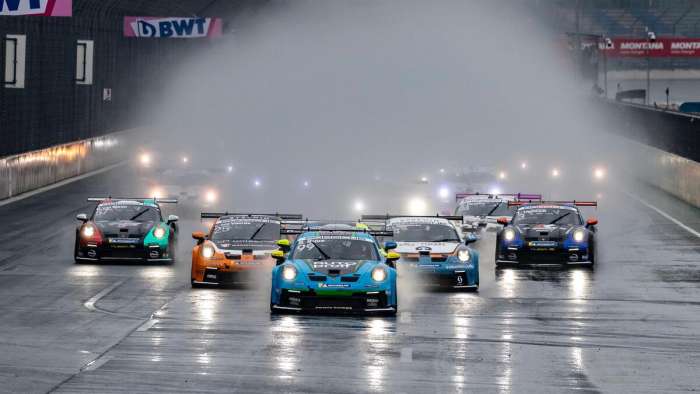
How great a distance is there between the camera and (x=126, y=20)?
5744 centimetres

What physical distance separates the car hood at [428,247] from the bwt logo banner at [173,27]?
33.0m

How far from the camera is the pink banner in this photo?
11625 cm

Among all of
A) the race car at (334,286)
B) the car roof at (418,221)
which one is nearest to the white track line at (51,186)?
the car roof at (418,221)

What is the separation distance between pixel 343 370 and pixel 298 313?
15.3ft

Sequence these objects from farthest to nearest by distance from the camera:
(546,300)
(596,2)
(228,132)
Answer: (596,2)
(228,132)
(546,300)

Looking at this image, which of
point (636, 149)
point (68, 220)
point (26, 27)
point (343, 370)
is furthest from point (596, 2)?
point (343, 370)

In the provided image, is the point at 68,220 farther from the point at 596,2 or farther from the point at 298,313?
the point at 596,2

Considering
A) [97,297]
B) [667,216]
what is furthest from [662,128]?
[97,297]

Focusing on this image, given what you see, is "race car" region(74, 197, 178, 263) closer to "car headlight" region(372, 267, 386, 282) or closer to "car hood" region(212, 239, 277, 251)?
"car hood" region(212, 239, 277, 251)

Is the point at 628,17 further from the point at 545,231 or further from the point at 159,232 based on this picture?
the point at 159,232

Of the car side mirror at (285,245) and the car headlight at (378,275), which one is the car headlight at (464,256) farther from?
the car headlight at (378,275)

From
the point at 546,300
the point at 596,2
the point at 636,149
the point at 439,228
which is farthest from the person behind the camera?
the point at 596,2

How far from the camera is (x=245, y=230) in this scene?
23.8 meters

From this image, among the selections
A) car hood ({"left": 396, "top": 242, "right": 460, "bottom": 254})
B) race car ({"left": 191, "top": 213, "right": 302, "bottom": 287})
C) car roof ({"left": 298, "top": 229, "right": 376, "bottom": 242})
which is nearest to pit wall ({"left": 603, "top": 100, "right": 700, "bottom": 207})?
car hood ({"left": 396, "top": 242, "right": 460, "bottom": 254})
